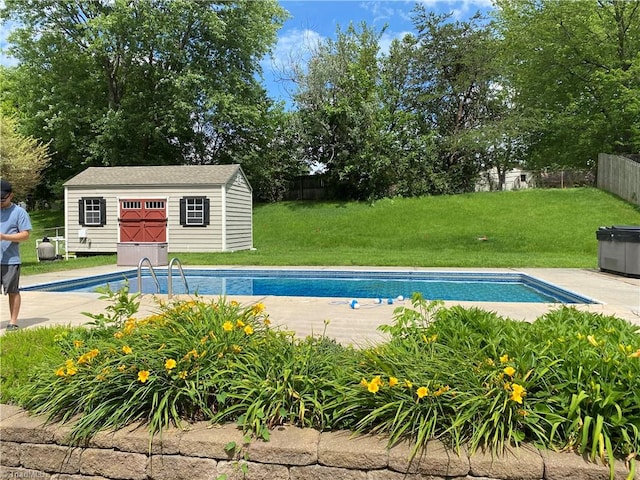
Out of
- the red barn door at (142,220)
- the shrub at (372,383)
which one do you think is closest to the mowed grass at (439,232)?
the red barn door at (142,220)

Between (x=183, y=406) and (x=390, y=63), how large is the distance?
26.4 metres

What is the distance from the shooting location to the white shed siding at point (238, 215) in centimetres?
1548

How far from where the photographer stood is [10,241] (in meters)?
4.42

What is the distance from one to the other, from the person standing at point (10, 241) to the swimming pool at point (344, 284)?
328 centimetres

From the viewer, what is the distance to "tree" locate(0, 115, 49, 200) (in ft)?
66.3

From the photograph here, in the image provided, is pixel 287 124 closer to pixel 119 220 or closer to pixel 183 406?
pixel 119 220

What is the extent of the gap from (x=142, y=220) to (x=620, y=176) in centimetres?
1999

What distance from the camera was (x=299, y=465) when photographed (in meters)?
1.81

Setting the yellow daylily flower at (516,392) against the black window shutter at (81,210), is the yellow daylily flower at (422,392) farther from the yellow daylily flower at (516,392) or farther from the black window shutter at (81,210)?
the black window shutter at (81,210)

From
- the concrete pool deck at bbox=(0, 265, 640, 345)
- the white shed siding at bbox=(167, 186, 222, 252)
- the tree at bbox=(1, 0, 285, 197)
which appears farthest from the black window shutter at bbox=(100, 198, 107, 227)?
the concrete pool deck at bbox=(0, 265, 640, 345)

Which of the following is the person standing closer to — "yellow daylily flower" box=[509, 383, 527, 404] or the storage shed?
"yellow daylily flower" box=[509, 383, 527, 404]

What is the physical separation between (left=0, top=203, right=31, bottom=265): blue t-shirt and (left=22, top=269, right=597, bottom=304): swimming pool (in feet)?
10.8

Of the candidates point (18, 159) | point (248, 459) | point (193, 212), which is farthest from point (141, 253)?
point (18, 159)

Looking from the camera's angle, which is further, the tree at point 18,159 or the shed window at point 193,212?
the tree at point 18,159
